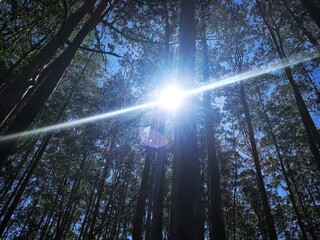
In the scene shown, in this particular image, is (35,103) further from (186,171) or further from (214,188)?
(214,188)

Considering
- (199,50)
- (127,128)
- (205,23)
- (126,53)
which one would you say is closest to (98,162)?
(127,128)

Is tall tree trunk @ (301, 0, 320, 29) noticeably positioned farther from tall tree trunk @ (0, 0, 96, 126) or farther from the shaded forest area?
tall tree trunk @ (0, 0, 96, 126)

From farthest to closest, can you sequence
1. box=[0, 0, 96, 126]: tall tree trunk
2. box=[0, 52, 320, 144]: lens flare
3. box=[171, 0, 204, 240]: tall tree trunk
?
box=[0, 52, 320, 144]: lens flare, box=[0, 0, 96, 126]: tall tree trunk, box=[171, 0, 204, 240]: tall tree trunk

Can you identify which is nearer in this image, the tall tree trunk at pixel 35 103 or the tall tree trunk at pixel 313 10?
the tall tree trunk at pixel 35 103

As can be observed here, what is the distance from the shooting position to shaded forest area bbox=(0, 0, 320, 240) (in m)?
4.95

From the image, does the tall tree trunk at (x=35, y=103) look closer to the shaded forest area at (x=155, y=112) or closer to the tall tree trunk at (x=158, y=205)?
the shaded forest area at (x=155, y=112)

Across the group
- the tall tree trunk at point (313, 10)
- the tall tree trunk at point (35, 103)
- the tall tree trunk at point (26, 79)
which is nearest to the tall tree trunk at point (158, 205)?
the tall tree trunk at point (35, 103)

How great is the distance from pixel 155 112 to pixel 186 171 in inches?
404

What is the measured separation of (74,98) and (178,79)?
1605cm

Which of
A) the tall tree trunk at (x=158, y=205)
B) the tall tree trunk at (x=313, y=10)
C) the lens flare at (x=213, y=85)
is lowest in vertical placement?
the tall tree trunk at (x=158, y=205)

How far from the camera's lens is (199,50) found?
14.3 m

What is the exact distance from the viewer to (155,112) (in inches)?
474

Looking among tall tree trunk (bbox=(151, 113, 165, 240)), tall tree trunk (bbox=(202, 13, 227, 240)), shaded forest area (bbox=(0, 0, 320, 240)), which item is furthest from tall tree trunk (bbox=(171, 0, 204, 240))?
tall tree trunk (bbox=(151, 113, 165, 240))

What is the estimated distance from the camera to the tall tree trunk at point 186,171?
1615mm
